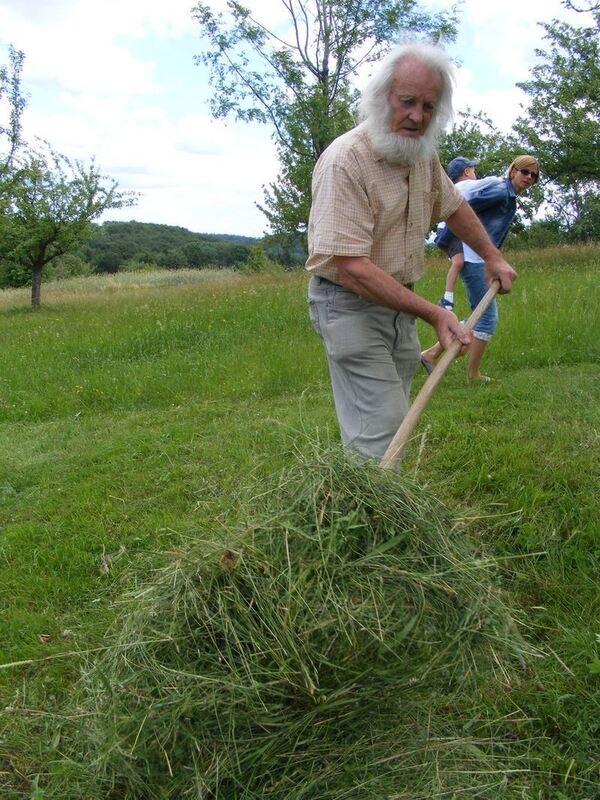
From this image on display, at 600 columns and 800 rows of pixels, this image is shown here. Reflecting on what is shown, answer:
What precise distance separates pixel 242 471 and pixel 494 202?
316 centimetres

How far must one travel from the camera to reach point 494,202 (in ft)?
20.4

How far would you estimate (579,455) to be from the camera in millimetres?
4570

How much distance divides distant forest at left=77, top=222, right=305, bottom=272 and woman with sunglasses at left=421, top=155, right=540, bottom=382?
49.5 m

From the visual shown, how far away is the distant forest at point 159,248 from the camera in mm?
61531

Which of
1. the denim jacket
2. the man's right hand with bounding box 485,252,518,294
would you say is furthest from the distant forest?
the man's right hand with bounding box 485,252,518,294

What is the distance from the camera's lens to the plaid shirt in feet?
9.66

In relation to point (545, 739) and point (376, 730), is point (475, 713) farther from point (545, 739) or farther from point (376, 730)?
point (376, 730)

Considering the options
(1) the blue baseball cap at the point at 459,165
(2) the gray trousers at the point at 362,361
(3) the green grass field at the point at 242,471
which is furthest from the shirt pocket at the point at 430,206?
(1) the blue baseball cap at the point at 459,165

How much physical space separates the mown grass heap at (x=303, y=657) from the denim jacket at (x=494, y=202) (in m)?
4.38

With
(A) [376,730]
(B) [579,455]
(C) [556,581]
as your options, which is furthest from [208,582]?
(B) [579,455]

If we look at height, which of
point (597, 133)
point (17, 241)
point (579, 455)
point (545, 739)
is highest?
point (597, 133)

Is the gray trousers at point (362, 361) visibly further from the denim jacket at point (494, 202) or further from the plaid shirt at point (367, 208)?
the denim jacket at point (494, 202)

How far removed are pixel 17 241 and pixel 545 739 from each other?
66.2 ft

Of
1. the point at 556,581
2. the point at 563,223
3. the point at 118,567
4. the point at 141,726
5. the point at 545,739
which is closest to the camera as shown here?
the point at 141,726
